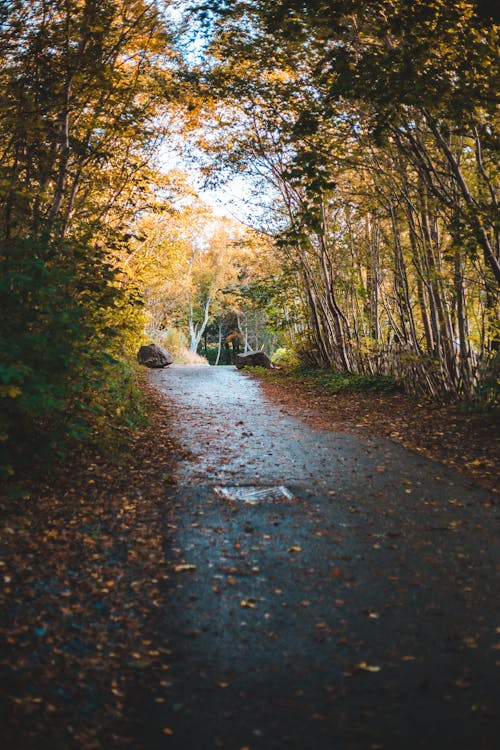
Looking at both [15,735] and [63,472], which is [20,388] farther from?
[15,735]

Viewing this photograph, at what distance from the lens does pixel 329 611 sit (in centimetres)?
350

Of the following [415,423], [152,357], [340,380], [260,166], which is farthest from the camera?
[152,357]

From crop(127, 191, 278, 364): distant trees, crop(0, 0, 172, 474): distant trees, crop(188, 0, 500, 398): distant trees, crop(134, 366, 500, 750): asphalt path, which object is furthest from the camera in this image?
crop(127, 191, 278, 364): distant trees

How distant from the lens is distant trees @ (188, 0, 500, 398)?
5.61m

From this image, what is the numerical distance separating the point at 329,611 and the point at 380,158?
892cm

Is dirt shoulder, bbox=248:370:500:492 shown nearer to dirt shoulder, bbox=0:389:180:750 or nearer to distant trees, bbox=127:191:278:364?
dirt shoulder, bbox=0:389:180:750

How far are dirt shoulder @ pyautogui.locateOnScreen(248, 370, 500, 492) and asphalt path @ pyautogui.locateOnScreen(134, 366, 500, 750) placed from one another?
480 millimetres

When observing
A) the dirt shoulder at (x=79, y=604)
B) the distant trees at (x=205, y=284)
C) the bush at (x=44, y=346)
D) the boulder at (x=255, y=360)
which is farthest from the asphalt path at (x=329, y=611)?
the distant trees at (x=205, y=284)

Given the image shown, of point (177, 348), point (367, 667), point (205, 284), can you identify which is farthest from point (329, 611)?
point (205, 284)

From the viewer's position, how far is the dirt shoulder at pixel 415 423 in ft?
22.6

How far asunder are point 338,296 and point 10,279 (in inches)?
451

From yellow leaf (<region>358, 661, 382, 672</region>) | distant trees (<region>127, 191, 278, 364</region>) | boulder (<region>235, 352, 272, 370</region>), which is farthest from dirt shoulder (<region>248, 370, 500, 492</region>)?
distant trees (<region>127, 191, 278, 364</region>)

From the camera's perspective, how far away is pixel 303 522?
4.96 m

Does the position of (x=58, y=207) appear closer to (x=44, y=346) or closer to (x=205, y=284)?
(x=44, y=346)
